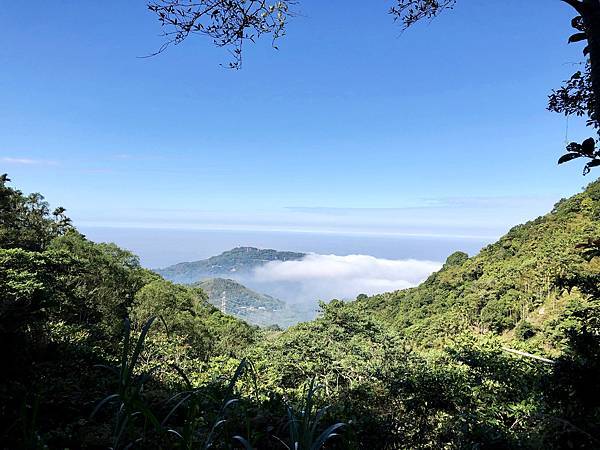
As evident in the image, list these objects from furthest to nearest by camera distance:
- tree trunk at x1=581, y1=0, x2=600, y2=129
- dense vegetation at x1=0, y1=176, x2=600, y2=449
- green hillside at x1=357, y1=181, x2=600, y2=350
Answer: green hillside at x1=357, y1=181, x2=600, y2=350
dense vegetation at x1=0, y1=176, x2=600, y2=449
tree trunk at x1=581, y1=0, x2=600, y2=129

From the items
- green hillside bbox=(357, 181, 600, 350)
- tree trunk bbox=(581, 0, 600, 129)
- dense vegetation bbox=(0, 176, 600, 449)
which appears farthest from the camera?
green hillside bbox=(357, 181, 600, 350)

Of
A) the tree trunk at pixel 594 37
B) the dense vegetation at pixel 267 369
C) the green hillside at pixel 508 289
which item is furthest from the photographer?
the green hillside at pixel 508 289

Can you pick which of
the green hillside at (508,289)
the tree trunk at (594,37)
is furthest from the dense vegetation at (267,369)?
the tree trunk at (594,37)

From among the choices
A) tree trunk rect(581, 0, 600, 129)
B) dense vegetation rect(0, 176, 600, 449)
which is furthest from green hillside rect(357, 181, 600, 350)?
tree trunk rect(581, 0, 600, 129)

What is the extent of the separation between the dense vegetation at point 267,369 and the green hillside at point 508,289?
0.98 ft

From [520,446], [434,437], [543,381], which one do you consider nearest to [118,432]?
[543,381]

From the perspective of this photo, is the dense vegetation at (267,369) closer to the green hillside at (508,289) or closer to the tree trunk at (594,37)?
the green hillside at (508,289)

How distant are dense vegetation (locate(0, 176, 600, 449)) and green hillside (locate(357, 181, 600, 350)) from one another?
30cm

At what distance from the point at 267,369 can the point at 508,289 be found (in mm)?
32460

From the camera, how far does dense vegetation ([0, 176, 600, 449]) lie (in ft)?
5.46

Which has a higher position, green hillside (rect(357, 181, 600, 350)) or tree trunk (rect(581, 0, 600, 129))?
tree trunk (rect(581, 0, 600, 129))

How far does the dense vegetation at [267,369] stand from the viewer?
166cm

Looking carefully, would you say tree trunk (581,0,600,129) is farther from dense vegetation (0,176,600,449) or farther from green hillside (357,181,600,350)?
green hillside (357,181,600,350)

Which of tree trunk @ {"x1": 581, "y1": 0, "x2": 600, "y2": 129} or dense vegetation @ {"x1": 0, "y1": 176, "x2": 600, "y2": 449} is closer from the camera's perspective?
tree trunk @ {"x1": 581, "y1": 0, "x2": 600, "y2": 129}
